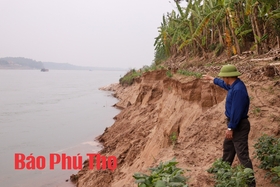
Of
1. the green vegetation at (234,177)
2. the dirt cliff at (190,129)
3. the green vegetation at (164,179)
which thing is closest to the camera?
the green vegetation at (164,179)

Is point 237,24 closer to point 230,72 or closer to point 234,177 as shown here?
point 230,72

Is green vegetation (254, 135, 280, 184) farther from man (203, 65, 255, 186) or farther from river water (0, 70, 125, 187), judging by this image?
river water (0, 70, 125, 187)

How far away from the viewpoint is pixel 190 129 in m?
7.08

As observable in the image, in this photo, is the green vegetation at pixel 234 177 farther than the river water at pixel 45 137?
No

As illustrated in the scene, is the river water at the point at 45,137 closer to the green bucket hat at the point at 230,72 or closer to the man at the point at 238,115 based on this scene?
the man at the point at 238,115

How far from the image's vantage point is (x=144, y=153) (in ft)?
35.3

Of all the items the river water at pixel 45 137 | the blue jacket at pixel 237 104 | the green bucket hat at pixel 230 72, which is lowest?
the river water at pixel 45 137

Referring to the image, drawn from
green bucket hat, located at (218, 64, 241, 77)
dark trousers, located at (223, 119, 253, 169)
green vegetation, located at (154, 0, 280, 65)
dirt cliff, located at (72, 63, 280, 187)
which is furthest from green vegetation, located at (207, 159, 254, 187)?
green vegetation, located at (154, 0, 280, 65)

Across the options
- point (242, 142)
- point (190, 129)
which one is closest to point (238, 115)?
point (242, 142)

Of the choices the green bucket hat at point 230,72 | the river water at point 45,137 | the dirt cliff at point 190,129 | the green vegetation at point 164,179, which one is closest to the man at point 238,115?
the green bucket hat at point 230,72

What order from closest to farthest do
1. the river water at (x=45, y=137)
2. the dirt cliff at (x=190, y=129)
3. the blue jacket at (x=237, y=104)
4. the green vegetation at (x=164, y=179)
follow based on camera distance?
the green vegetation at (x=164, y=179), the blue jacket at (x=237, y=104), the dirt cliff at (x=190, y=129), the river water at (x=45, y=137)

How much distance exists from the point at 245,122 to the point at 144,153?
7043 mm

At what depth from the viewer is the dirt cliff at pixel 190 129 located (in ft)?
18.5

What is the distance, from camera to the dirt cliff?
563 cm
